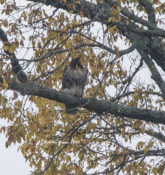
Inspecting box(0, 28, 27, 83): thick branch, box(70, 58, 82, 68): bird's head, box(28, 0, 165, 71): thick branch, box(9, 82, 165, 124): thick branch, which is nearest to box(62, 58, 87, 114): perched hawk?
box(70, 58, 82, 68): bird's head

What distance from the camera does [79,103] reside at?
5652 mm

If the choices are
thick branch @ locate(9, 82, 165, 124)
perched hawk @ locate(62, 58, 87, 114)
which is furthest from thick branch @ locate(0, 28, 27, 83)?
A: perched hawk @ locate(62, 58, 87, 114)

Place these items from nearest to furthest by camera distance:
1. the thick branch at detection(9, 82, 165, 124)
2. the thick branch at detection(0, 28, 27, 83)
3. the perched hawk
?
the thick branch at detection(0, 28, 27, 83) < the thick branch at detection(9, 82, 165, 124) < the perched hawk

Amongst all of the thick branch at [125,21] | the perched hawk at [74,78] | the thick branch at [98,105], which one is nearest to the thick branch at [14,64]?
the thick branch at [98,105]

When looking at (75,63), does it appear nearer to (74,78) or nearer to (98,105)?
(74,78)

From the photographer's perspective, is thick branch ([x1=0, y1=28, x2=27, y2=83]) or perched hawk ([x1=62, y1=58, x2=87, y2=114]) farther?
perched hawk ([x1=62, y1=58, x2=87, y2=114])

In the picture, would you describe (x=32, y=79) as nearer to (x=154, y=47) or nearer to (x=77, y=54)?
(x=77, y=54)

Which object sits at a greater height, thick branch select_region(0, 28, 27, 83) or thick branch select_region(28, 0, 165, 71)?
thick branch select_region(28, 0, 165, 71)

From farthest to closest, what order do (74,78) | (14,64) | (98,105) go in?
(74,78)
(98,105)
(14,64)

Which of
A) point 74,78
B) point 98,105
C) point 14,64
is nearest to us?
point 14,64

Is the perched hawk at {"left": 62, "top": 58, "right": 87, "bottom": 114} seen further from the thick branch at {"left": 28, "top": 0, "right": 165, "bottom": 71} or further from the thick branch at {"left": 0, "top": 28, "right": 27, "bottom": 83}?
the thick branch at {"left": 0, "top": 28, "right": 27, "bottom": 83}

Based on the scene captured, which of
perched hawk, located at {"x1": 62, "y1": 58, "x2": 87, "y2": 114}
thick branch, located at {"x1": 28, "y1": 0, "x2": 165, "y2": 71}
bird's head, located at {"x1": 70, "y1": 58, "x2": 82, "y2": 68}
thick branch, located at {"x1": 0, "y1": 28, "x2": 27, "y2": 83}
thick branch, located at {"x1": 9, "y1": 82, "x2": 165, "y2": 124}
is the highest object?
bird's head, located at {"x1": 70, "y1": 58, "x2": 82, "y2": 68}

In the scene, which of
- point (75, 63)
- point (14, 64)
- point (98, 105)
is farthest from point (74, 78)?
point (14, 64)

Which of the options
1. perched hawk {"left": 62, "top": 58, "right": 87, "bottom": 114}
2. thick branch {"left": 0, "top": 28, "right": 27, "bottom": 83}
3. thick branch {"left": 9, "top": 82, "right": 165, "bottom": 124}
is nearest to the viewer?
thick branch {"left": 0, "top": 28, "right": 27, "bottom": 83}
